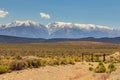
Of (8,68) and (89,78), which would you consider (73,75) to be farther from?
(8,68)

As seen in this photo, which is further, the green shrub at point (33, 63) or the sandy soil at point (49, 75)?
the green shrub at point (33, 63)

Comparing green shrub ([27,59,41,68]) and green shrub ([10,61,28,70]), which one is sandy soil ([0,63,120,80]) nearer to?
green shrub ([10,61,28,70])

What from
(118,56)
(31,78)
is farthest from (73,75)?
(118,56)

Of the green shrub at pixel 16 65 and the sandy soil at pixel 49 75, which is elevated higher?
the green shrub at pixel 16 65

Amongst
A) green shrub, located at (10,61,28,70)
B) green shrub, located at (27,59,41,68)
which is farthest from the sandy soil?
green shrub, located at (27,59,41,68)

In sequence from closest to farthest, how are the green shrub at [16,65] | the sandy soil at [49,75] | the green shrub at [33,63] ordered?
the sandy soil at [49,75] → the green shrub at [16,65] → the green shrub at [33,63]

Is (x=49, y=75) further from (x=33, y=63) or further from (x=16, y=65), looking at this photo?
(x=33, y=63)

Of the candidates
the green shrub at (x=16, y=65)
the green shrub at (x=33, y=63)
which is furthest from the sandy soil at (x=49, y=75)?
the green shrub at (x=33, y=63)

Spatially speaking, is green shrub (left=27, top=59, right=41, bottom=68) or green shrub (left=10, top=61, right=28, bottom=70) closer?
green shrub (left=10, top=61, right=28, bottom=70)

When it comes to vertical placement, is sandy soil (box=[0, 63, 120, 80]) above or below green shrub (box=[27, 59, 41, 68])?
below

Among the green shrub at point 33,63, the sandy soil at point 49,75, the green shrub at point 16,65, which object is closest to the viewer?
the sandy soil at point 49,75

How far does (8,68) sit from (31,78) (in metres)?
4.96

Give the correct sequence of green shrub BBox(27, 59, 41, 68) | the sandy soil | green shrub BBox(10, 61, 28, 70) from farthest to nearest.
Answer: green shrub BBox(27, 59, 41, 68) < green shrub BBox(10, 61, 28, 70) < the sandy soil

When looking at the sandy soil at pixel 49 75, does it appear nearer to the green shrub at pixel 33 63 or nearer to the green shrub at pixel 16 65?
the green shrub at pixel 16 65
